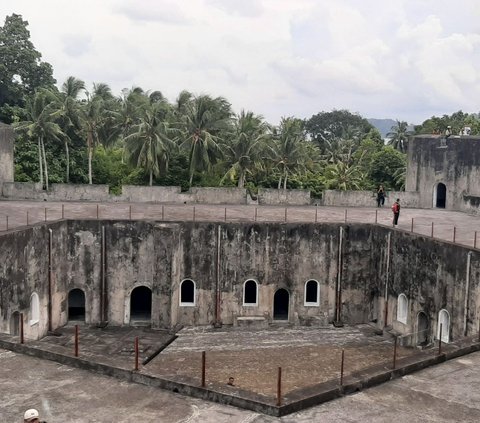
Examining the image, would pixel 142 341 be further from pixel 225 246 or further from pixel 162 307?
pixel 225 246

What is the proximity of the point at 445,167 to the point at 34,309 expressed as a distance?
2172cm

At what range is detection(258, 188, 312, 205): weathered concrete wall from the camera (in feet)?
104

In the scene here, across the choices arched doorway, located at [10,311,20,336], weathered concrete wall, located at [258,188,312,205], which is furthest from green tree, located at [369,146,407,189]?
arched doorway, located at [10,311,20,336]

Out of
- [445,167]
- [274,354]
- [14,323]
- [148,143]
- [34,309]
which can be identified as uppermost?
[148,143]

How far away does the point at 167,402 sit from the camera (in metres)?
9.12

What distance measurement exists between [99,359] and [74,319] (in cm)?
1237

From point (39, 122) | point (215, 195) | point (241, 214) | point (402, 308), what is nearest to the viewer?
point (402, 308)

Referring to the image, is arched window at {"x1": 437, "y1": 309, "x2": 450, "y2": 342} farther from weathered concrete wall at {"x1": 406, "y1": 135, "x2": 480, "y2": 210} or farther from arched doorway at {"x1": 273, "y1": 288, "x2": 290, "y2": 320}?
weathered concrete wall at {"x1": 406, "y1": 135, "x2": 480, "y2": 210}

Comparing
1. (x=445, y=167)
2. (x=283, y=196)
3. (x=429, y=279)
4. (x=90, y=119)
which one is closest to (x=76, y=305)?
(x=429, y=279)

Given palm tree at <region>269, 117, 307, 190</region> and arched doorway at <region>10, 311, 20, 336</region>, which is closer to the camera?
arched doorway at <region>10, 311, 20, 336</region>

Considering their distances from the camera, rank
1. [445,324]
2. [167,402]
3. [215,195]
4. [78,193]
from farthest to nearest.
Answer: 1. [215,195]
2. [78,193]
3. [445,324]
4. [167,402]

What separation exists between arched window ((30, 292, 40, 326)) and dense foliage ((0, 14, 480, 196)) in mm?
13855

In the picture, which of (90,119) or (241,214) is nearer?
(241,214)

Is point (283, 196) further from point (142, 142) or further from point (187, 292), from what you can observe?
point (187, 292)
